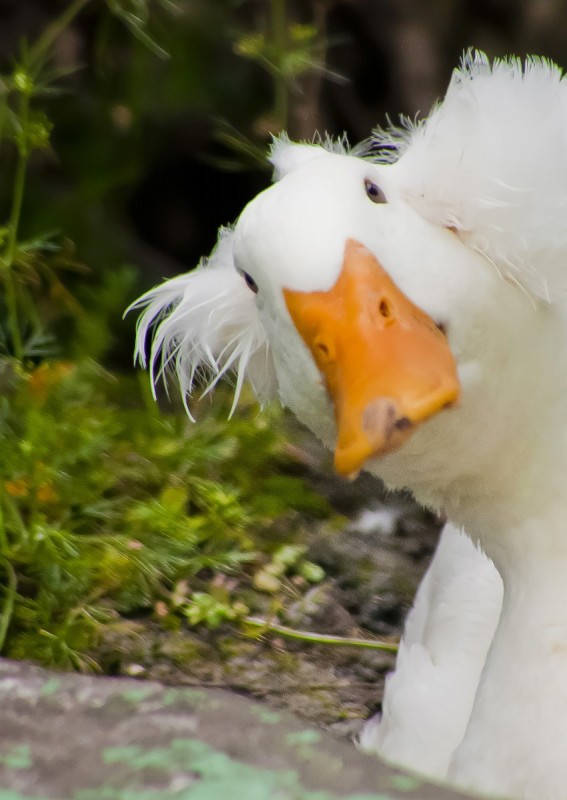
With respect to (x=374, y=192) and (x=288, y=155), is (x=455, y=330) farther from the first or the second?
(x=288, y=155)

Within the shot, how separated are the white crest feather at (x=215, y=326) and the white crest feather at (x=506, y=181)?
0.27m

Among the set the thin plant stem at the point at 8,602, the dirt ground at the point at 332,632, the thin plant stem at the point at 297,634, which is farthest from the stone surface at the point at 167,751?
the thin plant stem at the point at 297,634

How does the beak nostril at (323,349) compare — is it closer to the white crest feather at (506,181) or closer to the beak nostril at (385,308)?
the beak nostril at (385,308)

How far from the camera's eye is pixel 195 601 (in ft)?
6.16

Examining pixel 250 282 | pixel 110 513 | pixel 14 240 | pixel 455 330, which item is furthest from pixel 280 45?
pixel 455 330

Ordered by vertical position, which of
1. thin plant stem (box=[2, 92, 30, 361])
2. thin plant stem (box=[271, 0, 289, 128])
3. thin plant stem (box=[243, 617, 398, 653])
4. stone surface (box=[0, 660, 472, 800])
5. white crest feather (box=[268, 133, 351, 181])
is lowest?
thin plant stem (box=[243, 617, 398, 653])

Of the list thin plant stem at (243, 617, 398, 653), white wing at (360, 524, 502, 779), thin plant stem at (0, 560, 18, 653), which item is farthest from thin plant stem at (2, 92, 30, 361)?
white wing at (360, 524, 502, 779)

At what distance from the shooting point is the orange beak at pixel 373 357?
3.29 feet

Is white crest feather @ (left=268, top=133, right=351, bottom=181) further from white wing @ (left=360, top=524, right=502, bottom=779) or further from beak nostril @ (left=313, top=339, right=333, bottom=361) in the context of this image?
white wing @ (left=360, top=524, right=502, bottom=779)

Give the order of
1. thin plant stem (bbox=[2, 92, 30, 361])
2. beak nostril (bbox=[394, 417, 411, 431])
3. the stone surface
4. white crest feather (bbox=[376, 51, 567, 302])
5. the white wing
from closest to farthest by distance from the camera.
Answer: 1. the stone surface
2. beak nostril (bbox=[394, 417, 411, 431])
3. white crest feather (bbox=[376, 51, 567, 302])
4. the white wing
5. thin plant stem (bbox=[2, 92, 30, 361])

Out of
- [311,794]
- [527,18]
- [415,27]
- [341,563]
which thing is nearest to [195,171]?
[415,27]

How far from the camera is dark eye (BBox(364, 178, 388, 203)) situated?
1.12 meters

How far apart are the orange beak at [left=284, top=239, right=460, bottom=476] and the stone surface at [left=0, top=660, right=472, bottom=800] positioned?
0.84 ft

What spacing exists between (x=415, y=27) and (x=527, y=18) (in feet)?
0.89
